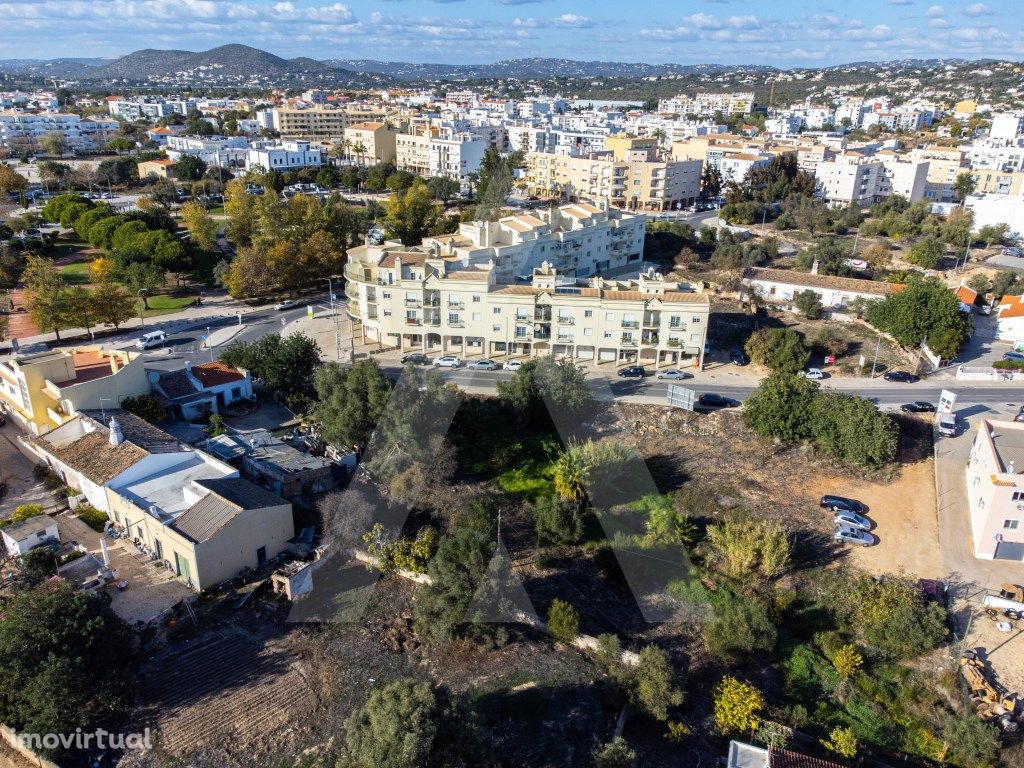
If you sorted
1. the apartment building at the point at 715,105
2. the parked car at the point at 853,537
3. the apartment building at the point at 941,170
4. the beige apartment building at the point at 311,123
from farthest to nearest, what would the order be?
the apartment building at the point at 715,105
the beige apartment building at the point at 311,123
the apartment building at the point at 941,170
the parked car at the point at 853,537

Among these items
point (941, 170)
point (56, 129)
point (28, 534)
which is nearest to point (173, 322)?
point (28, 534)

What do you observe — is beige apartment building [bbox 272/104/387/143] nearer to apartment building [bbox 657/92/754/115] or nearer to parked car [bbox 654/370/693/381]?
apartment building [bbox 657/92/754/115]

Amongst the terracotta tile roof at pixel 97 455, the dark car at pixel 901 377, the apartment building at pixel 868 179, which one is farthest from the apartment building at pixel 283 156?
the dark car at pixel 901 377

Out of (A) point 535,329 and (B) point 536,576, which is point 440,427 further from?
(A) point 535,329

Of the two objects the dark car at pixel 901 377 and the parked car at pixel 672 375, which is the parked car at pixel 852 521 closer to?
the parked car at pixel 672 375

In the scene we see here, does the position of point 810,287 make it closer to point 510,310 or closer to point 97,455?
point 510,310

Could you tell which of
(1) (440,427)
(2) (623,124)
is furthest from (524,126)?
(1) (440,427)
